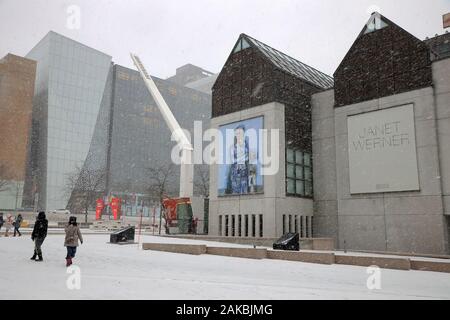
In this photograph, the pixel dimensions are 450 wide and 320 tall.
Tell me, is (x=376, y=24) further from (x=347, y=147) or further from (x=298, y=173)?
(x=298, y=173)

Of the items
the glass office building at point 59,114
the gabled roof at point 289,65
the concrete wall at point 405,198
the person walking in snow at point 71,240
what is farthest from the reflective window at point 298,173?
the glass office building at point 59,114

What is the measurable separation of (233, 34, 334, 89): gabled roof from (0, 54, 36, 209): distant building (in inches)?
3164

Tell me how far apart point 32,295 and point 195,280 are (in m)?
4.15

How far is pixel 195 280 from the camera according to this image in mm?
10812

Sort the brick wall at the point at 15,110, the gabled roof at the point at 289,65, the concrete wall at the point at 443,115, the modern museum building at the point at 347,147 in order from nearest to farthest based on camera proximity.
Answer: the concrete wall at the point at 443,115 → the modern museum building at the point at 347,147 → the gabled roof at the point at 289,65 → the brick wall at the point at 15,110

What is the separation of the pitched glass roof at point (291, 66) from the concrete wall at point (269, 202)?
4424 mm

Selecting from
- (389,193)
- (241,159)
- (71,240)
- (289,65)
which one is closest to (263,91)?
(289,65)

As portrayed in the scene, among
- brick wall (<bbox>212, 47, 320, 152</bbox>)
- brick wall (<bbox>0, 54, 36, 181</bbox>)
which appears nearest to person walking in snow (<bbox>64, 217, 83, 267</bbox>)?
brick wall (<bbox>212, 47, 320, 152</bbox>)

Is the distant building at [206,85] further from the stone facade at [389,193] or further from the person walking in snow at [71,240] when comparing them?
the person walking in snow at [71,240]

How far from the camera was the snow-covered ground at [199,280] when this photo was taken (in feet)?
28.5

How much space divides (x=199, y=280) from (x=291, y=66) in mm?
28679
